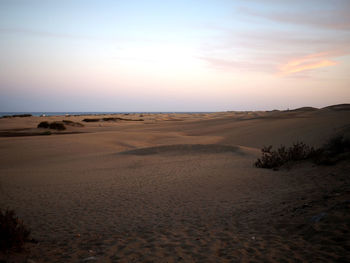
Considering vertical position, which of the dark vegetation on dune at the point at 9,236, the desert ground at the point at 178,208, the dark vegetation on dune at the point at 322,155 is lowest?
the desert ground at the point at 178,208

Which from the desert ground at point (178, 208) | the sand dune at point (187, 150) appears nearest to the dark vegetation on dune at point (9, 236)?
the desert ground at point (178, 208)

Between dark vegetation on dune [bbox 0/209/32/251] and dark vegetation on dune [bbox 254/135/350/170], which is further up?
dark vegetation on dune [bbox 254/135/350/170]

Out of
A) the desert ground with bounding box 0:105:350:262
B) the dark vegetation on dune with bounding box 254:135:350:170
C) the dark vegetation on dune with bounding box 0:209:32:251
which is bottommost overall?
the desert ground with bounding box 0:105:350:262

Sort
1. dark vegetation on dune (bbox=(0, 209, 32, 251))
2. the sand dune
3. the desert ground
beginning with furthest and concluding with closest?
1. the sand dune
2. the desert ground
3. dark vegetation on dune (bbox=(0, 209, 32, 251))

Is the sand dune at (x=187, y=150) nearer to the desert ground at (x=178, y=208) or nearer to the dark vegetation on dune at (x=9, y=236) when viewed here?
the desert ground at (x=178, y=208)

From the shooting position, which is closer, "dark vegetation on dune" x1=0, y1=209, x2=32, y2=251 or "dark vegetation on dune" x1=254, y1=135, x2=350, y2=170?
"dark vegetation on dune" x1=0, y1=209, x2=32, y2=251

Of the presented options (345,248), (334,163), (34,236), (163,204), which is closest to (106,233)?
(34,236)

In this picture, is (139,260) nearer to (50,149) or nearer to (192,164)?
(192,164)

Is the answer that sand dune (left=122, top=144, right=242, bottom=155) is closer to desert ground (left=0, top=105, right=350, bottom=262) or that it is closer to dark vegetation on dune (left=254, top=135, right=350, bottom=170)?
desert ground (left=0, top=105, right=350, bottom=262)

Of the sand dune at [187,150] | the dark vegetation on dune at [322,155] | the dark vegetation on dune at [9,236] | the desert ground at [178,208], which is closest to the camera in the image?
the dark vegetation on dune at [9,236]

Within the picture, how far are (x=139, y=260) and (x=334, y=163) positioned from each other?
801 cm

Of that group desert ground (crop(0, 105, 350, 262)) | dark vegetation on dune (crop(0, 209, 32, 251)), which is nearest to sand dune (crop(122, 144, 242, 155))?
desert ground (crop(0, 105, 350, 262))

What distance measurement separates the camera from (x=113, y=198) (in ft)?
26.7

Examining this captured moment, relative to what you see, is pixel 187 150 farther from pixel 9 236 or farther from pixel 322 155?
pixel 9 236
